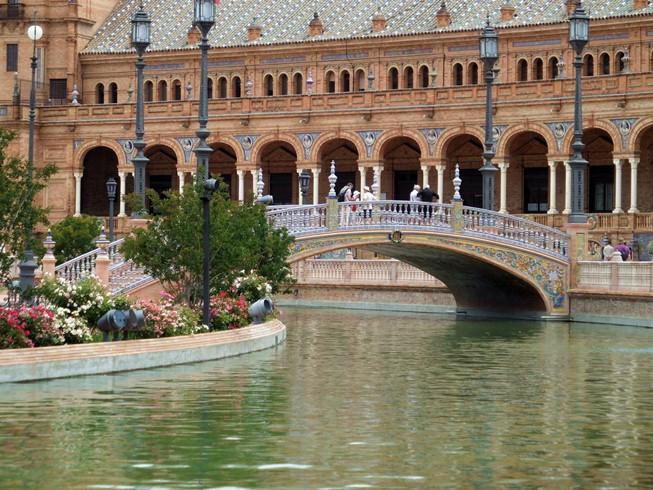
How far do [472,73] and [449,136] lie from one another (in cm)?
464

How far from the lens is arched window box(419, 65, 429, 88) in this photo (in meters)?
68.5

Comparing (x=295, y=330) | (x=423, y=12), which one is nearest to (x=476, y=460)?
(x=295, y=330)

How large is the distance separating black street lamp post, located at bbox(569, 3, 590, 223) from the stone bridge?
133 centimetres

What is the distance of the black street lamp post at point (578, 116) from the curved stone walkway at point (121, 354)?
12676 millimetres

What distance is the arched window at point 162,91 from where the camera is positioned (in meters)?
74.9

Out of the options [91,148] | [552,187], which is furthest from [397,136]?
[91,148]

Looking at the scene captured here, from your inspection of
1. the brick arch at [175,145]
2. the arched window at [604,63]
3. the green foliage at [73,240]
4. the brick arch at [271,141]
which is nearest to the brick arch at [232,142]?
the brick arch at [271,141]

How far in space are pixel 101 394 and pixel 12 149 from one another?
49585mm

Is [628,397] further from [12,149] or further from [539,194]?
[12,149]

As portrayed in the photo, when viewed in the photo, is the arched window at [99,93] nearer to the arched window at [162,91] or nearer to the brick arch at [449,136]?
the arched window at [162,91]

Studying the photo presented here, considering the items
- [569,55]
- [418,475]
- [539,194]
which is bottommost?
[418,475]

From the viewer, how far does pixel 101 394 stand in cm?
2247

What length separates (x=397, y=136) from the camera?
65250mm

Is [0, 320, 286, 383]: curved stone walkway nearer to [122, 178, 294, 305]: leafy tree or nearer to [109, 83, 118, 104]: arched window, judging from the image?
[122, 178, 294, 305]: leafy tree
